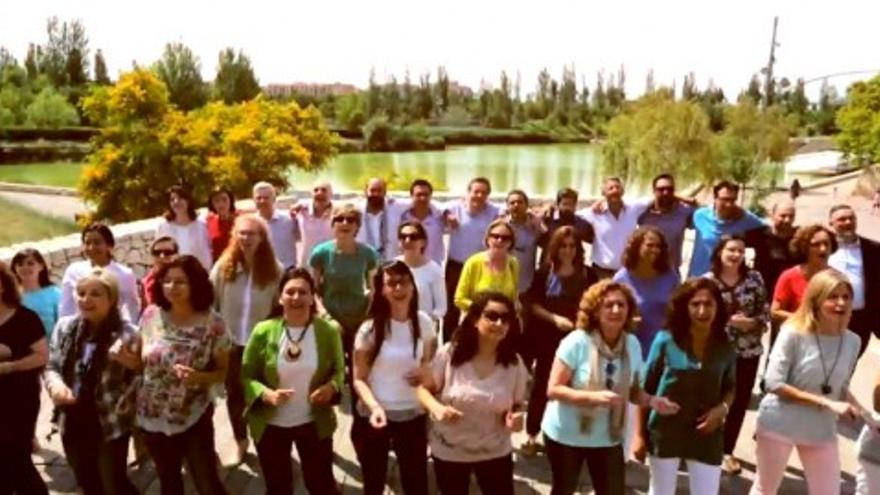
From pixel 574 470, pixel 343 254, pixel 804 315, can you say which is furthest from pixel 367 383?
pixel 804 315

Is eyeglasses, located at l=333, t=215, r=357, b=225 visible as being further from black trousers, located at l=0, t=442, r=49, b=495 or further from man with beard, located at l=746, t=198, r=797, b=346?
man with beard, located at l=746, t=198, r=797, b=346

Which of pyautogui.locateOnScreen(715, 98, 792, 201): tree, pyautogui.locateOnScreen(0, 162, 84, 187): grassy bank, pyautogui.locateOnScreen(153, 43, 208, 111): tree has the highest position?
pyautogui.locateOnScreen(153, 43, 208, 111): tree

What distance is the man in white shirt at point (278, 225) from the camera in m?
6.01

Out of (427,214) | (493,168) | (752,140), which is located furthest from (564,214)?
(493,168)

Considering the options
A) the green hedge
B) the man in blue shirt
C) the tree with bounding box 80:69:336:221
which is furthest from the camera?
the green hedge

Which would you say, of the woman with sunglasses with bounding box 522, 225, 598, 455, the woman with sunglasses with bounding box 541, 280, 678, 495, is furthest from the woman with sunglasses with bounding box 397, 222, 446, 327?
the woman with sunglasses with bounding box 541, 280, 678, 495

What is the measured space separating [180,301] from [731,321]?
2762 millimetres

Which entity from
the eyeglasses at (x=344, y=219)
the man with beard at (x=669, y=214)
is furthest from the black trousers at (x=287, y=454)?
the man with beard at (x=669, y=214)

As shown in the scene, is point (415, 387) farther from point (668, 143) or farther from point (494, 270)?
point (668, 143)

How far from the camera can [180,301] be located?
11.5 feet

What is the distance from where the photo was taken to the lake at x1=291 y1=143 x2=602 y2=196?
4075cm

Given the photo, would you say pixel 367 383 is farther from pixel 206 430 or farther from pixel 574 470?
pixel 574 470

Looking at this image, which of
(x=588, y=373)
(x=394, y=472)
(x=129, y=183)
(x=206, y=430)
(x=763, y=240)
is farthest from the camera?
(x=129, y=183)

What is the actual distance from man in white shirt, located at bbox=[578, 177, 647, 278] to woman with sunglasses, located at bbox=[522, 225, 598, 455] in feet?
3.34
